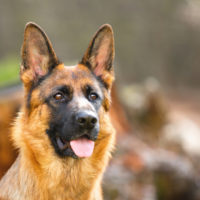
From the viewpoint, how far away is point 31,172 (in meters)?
3.92

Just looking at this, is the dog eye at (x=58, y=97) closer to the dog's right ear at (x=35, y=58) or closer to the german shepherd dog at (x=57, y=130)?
the german shepherd dog at (x=57, y=130)

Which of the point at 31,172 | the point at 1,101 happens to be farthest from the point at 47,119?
the point at 1,101

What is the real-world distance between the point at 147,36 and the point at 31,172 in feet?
65.2

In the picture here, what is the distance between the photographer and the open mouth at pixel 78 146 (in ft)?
12.7

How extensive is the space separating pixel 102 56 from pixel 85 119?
110 cm

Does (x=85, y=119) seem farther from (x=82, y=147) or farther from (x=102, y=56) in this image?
(x=102, y=56)

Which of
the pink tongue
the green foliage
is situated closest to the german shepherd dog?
the pink tongue

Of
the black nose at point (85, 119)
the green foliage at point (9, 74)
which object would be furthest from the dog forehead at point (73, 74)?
the green foliage at point (9, 74)

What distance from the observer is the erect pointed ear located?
173 inches

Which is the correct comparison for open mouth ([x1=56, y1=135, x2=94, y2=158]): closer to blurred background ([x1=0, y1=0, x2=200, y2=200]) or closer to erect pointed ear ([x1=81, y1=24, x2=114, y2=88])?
erect pointed ear ([x1=81, y1=24, x2=114, y2=88])

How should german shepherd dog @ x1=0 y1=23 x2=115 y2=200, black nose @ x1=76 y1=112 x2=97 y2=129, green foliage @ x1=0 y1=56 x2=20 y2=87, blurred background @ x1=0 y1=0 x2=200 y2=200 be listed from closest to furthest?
black nose @ x1=76 y1=112 x2=97 y2=129 → german shepherd dog @ x1=0 y1=23 x2=115 y2=200 → green foliage @ x1=0 y1=56 x2=20 y2=87 → blurred background @ x1=0 y1=0 x2=200 y2=200

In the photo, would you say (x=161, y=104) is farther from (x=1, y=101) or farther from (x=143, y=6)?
(x=143, y=6)

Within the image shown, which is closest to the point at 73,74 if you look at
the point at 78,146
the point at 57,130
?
the point at 57,130

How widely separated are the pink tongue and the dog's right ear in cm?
89
